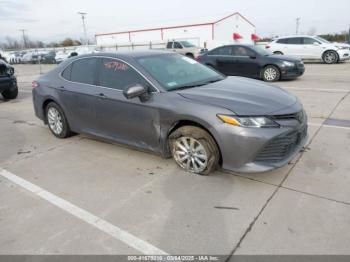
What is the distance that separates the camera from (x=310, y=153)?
4379 millimetres

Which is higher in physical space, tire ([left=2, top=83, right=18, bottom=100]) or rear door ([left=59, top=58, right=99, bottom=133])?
A: rear door ([left=59, top=58, right=99, bottom=133])

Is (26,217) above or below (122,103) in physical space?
below

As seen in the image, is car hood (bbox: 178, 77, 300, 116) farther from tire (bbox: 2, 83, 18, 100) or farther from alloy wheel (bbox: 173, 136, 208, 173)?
tire (bbox: 2, 83, 18, 100)

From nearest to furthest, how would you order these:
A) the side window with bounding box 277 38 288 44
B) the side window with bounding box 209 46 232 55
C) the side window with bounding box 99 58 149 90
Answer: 1. the side window with bounding box 99 58 149 90
2. the side window with bounding box 209 46 232 55
3. the side window with bounding box 277 38 288 44

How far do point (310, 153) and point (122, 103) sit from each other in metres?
2.73

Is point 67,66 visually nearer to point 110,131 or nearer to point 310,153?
point 110,131

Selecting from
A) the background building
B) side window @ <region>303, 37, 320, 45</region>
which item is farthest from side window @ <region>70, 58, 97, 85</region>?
the background building

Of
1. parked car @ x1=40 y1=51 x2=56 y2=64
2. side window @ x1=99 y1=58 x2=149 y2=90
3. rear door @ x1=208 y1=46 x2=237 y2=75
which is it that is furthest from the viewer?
parked car @ x1=40 y1=51 x2=56 y2=64

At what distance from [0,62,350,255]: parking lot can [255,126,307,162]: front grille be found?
1.17 feet

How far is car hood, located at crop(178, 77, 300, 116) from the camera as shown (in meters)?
3.44

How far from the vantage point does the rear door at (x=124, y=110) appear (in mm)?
3986

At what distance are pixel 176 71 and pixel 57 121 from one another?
2513mm

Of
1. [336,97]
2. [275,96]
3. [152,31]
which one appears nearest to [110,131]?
[275,96]

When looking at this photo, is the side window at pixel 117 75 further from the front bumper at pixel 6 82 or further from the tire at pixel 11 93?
the tire at pixel 11 93
